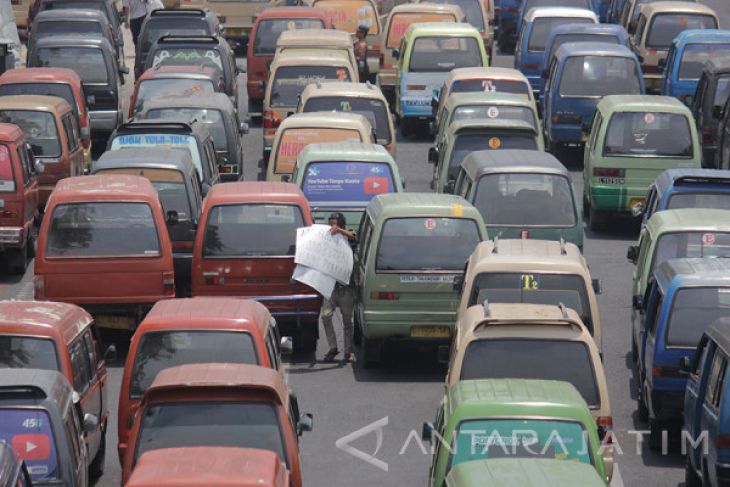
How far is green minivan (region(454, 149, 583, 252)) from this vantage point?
20281 mm

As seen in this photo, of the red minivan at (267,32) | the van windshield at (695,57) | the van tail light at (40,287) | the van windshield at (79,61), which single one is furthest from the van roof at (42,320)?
the red minivan at (267,32)

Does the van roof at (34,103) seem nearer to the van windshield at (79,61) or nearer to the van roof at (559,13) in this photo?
the van windshield at (79,61)

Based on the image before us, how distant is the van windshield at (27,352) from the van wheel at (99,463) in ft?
3.04

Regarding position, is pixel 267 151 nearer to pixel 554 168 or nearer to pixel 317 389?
pixel 554 168

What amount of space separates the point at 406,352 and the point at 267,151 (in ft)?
30.4

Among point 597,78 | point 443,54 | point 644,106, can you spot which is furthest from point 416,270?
point 443,54

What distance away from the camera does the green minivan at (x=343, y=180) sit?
841 inches

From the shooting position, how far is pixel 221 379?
11.9 metres

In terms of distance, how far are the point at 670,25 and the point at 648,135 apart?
1029cm

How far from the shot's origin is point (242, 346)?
14.2m

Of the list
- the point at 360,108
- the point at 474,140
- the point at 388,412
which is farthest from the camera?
the point at 360,108

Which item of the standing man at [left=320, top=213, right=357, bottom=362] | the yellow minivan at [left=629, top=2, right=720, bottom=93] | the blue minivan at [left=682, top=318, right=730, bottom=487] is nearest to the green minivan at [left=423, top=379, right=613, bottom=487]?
the blue minivan at [left=682, top=318, right=730, bottom=487]

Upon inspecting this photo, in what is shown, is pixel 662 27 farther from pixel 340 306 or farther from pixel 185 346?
pixel 185 346

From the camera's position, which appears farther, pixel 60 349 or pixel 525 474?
pixel 60 349
